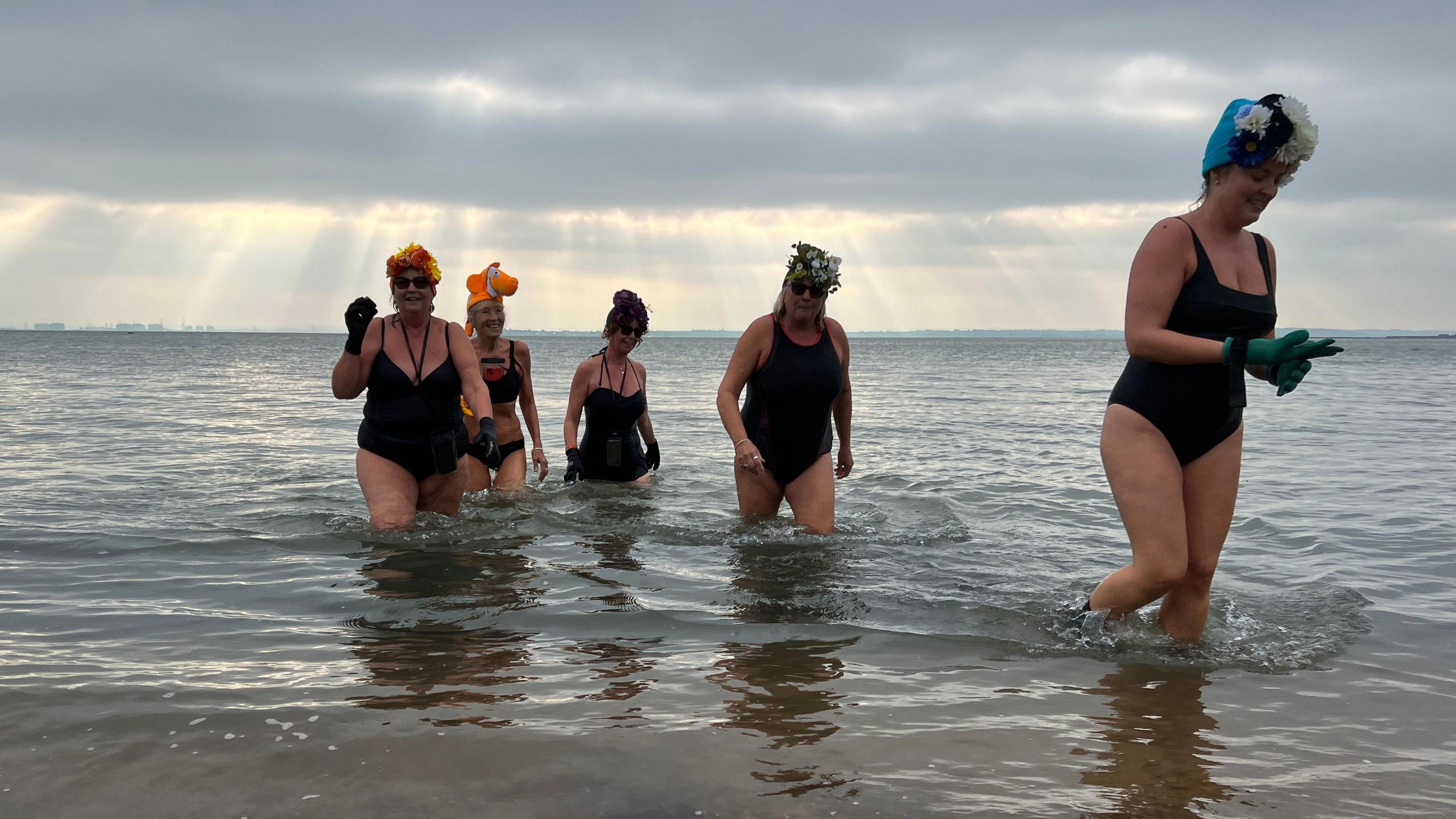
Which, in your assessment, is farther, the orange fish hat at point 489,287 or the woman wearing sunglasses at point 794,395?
the orange fish hat at point 489,287

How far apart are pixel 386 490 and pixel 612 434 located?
111 inches

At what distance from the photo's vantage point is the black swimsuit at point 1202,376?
4.12 m

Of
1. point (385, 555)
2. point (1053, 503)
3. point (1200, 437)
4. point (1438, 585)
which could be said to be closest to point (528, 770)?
point (1200, 437)

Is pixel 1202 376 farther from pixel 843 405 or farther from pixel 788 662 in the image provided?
pixel 843 405

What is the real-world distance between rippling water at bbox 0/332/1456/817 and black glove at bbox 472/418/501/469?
2.28ft

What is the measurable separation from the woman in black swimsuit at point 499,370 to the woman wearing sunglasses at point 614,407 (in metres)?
0.38

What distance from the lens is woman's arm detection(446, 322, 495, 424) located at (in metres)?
6.61

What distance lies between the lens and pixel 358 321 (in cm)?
644

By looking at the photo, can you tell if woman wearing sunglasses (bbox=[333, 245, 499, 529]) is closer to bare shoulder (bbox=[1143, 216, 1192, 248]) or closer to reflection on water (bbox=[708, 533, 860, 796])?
reflection on water (bbox=[708, 533, 860, 796])

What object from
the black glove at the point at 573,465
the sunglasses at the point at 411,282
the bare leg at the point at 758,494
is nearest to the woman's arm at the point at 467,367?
the sunglasses at the point at 411,282

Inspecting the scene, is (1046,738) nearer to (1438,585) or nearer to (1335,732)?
(1335,732)

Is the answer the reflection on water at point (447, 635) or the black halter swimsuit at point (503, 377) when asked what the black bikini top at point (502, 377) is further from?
the reflection on water at point (447, 635)

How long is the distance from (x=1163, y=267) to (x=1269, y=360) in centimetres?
54

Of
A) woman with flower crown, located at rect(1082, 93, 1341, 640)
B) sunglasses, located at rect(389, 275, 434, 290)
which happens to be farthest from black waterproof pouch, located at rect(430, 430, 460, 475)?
woman with flower crown, located at rect(1082, 93, 1341, 640)
